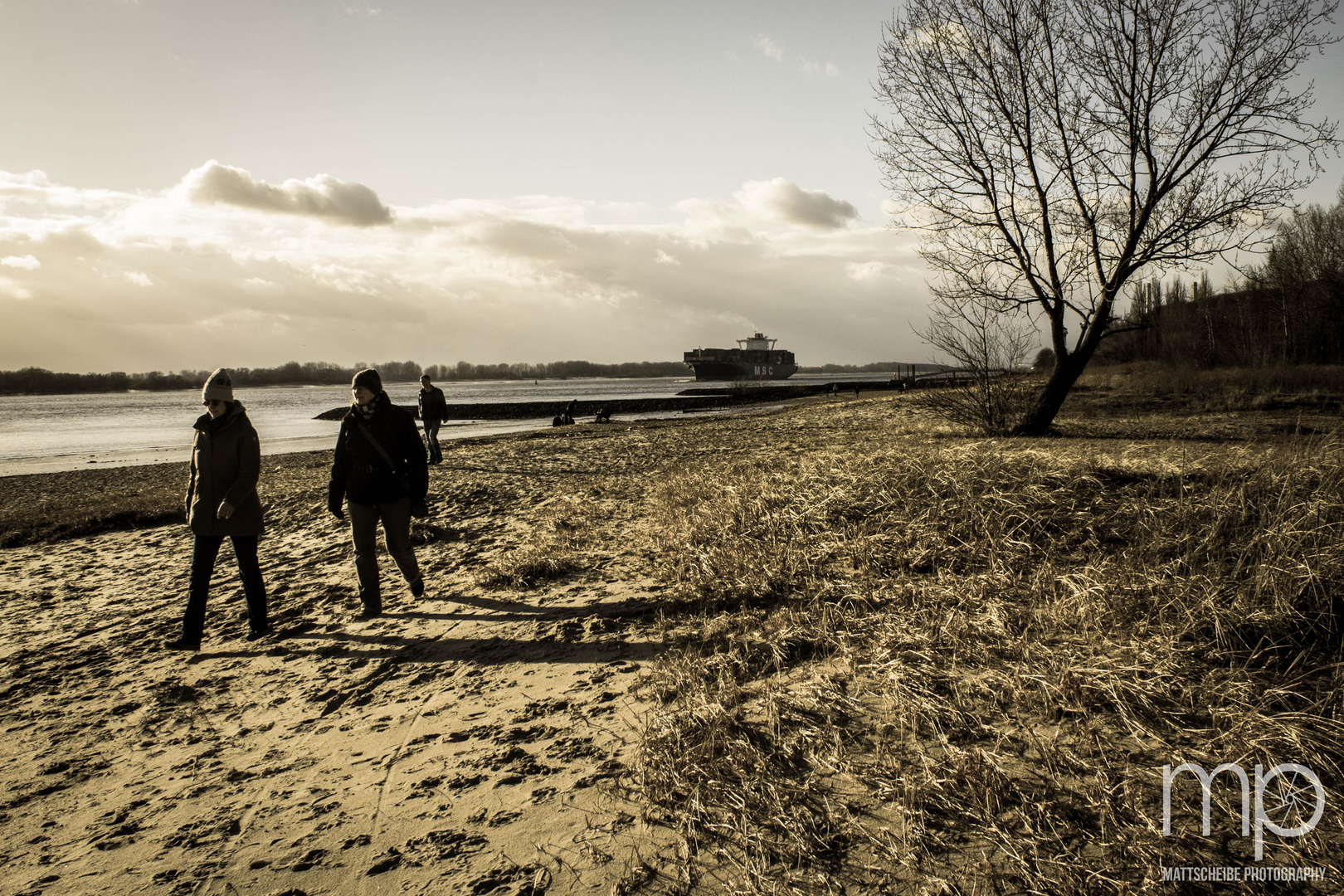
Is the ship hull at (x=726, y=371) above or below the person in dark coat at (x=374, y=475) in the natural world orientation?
above

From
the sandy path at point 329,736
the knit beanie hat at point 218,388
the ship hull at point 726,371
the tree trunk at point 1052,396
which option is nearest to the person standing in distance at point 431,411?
the sandy path at point 329,736

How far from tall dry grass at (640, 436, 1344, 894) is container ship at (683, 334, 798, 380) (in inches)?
3550

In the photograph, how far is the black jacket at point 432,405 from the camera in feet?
43.9

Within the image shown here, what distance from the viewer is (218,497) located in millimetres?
5027

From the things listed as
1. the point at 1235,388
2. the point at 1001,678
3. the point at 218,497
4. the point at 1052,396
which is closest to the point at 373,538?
the point at 218,497

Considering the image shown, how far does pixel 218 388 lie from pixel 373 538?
174cm

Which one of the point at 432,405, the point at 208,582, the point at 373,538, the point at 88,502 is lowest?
the point at 88,502

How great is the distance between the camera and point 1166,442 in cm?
896

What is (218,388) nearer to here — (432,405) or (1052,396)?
(432,405)

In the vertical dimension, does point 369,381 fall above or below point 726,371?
below

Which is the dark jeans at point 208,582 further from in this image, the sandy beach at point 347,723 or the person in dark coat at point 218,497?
the sandy beach at point 347,723

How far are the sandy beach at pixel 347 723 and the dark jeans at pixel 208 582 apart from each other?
0.21 meters


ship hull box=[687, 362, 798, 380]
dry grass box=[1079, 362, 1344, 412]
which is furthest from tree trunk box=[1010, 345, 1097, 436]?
ship hull box=[687, 362, 798, 380]

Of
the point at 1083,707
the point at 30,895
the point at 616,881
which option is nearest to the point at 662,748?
the point at 616,881
